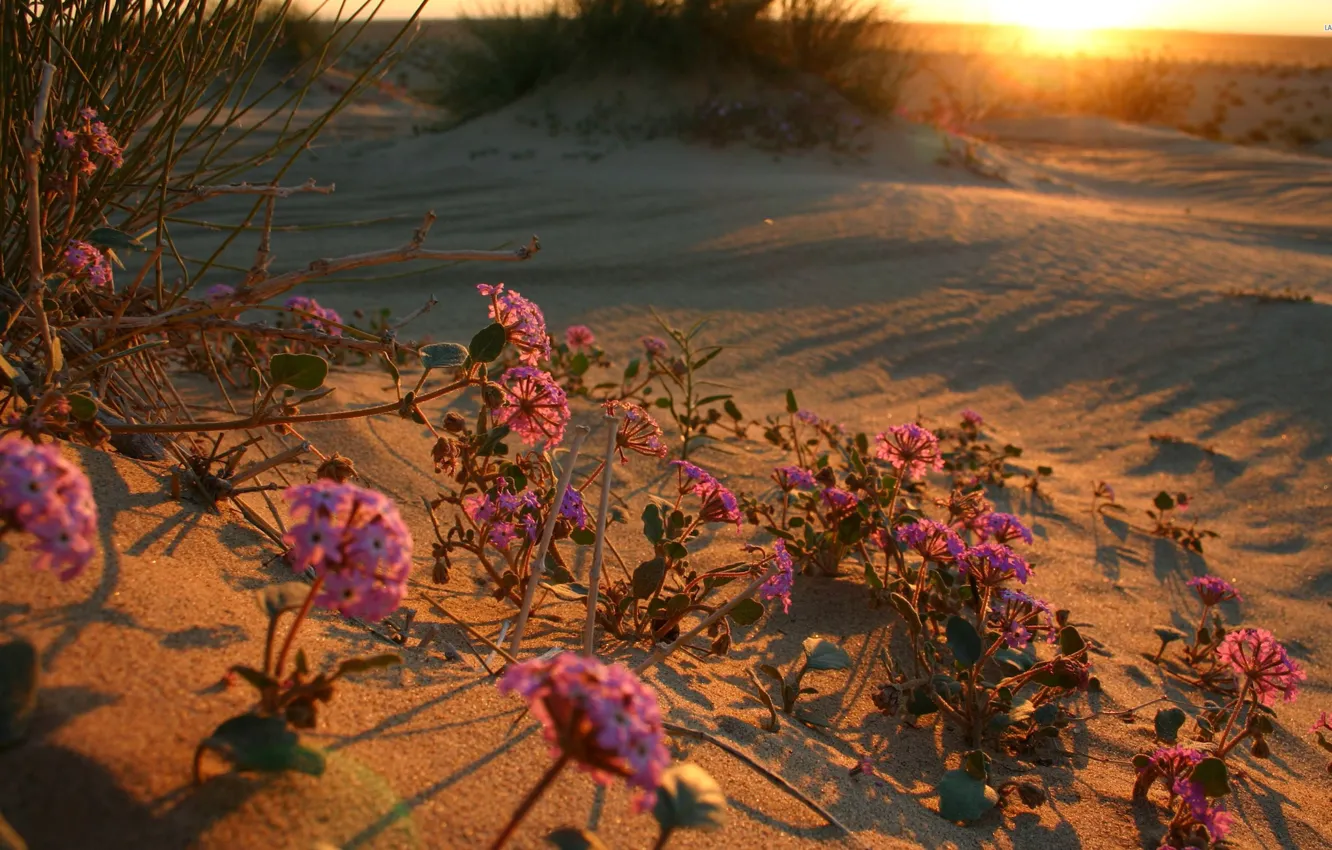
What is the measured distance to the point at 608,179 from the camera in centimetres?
908

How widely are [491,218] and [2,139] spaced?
6.23 metres

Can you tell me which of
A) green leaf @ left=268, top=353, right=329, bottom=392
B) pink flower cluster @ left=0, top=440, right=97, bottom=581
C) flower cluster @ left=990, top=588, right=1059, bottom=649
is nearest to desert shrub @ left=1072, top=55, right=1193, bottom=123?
flower cluster @ left=990, top=588, right=1059, bottom=649

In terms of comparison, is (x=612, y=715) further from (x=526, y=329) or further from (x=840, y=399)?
(x=840, y=399)

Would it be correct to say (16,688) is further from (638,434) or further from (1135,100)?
(1135,100)

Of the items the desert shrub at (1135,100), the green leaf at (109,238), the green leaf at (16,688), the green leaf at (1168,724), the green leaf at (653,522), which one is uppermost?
the desert shrub at (1135,100)

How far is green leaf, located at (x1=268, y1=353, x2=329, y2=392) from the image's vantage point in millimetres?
1521

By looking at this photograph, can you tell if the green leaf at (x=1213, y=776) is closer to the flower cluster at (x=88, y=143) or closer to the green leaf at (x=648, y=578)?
the green leaf at (x=648, y=578)

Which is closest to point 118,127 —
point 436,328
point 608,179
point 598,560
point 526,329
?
point 526,329

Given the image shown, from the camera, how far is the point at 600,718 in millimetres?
919

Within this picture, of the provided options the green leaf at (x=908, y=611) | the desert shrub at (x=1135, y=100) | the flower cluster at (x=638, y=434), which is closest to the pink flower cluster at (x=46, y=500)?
the flower cluster at (x=638, y=434)

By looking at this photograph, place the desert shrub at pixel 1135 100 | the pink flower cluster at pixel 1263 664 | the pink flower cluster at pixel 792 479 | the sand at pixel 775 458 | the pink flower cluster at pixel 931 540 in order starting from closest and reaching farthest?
the sand at pixel 775 458 → the pink flower cluster at pixel 1263 664 → the pink flower cluster at pixel 931 540 → the pink flower cluster at pixel 792 479 → the desert shrub at pixel 1135 100

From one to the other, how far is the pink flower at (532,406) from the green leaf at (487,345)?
17 centimetres

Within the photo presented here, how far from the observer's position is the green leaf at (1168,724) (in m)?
2.13

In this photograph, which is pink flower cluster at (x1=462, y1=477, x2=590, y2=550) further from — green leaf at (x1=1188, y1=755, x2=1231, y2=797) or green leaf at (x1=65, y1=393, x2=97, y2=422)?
green leaf at (x1=1188, y1=755, x2=1231, y2=797)
